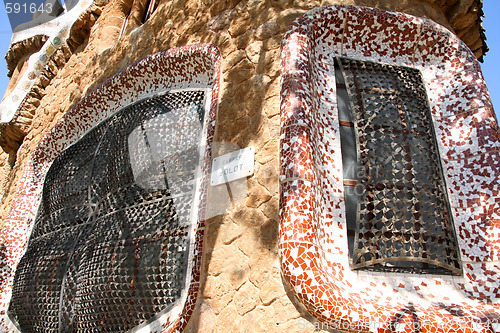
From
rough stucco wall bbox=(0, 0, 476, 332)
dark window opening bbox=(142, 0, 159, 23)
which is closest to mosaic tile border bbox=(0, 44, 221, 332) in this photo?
rough stucco wall bbox=(0, 0, 476, 332)

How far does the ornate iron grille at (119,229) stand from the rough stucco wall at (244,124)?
30cm

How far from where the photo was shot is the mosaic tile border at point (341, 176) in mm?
1660

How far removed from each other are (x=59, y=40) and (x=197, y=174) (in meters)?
4.23

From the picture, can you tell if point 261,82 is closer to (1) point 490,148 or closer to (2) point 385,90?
(2) point 385,90

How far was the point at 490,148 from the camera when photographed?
2.20 m

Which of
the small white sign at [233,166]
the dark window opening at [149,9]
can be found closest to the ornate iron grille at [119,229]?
the small white sign at [233,166]

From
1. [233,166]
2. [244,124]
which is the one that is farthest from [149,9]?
[233,166]

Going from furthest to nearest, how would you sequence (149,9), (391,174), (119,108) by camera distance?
(149,9) < (119,108) < (391,174)

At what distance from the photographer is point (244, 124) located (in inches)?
95.2

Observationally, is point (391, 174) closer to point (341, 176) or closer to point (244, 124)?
point (341, 176)

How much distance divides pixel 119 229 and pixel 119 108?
1605 millimetres

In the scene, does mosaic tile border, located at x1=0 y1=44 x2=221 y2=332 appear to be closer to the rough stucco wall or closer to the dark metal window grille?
the rough stucco wall

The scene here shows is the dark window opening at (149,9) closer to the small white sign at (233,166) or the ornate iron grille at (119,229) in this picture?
the ornate iron grille at (119,229)

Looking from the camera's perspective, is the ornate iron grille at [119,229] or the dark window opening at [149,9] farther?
the dark window opening at [149,9]
